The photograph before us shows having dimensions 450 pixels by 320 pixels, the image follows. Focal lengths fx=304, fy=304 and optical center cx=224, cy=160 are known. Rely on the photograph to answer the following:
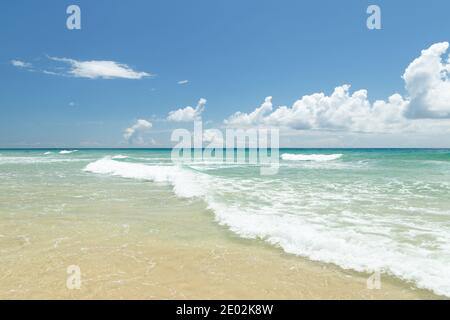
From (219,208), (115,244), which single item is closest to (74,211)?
(115,244)

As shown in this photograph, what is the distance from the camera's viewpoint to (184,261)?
221 inches

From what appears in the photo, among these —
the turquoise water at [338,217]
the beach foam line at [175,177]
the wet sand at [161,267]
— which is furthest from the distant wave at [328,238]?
the beach foam line at [175,177]

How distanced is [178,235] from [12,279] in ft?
11.0

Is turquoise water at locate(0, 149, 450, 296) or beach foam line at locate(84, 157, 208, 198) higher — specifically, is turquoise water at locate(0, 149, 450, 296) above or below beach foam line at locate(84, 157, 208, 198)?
below

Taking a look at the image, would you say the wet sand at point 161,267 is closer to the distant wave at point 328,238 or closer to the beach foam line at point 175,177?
the distant wave at point 328,238

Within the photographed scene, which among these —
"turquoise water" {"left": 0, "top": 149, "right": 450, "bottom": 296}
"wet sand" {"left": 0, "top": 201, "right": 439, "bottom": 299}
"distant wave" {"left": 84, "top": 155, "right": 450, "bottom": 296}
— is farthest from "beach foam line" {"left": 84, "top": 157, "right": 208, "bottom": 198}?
"wet sand" {"left": 0, "top": 201, "right": 439, "bottom": 299}

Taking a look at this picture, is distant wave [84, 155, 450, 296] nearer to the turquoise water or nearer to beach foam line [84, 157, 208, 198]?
the turquoise water

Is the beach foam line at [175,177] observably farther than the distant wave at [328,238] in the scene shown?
Yes

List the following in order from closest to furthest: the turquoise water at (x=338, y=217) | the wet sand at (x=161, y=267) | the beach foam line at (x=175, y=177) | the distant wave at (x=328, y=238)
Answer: the wet sand at (x=161, y=267) → the distant wave at (x=328, y=238) → the turquoise water at (x=338, y=217) → the beach foam line at (x=175, y=177)

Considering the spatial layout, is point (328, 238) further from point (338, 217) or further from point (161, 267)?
point (161, 267)

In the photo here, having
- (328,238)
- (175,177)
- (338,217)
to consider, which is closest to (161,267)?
(328,238)
